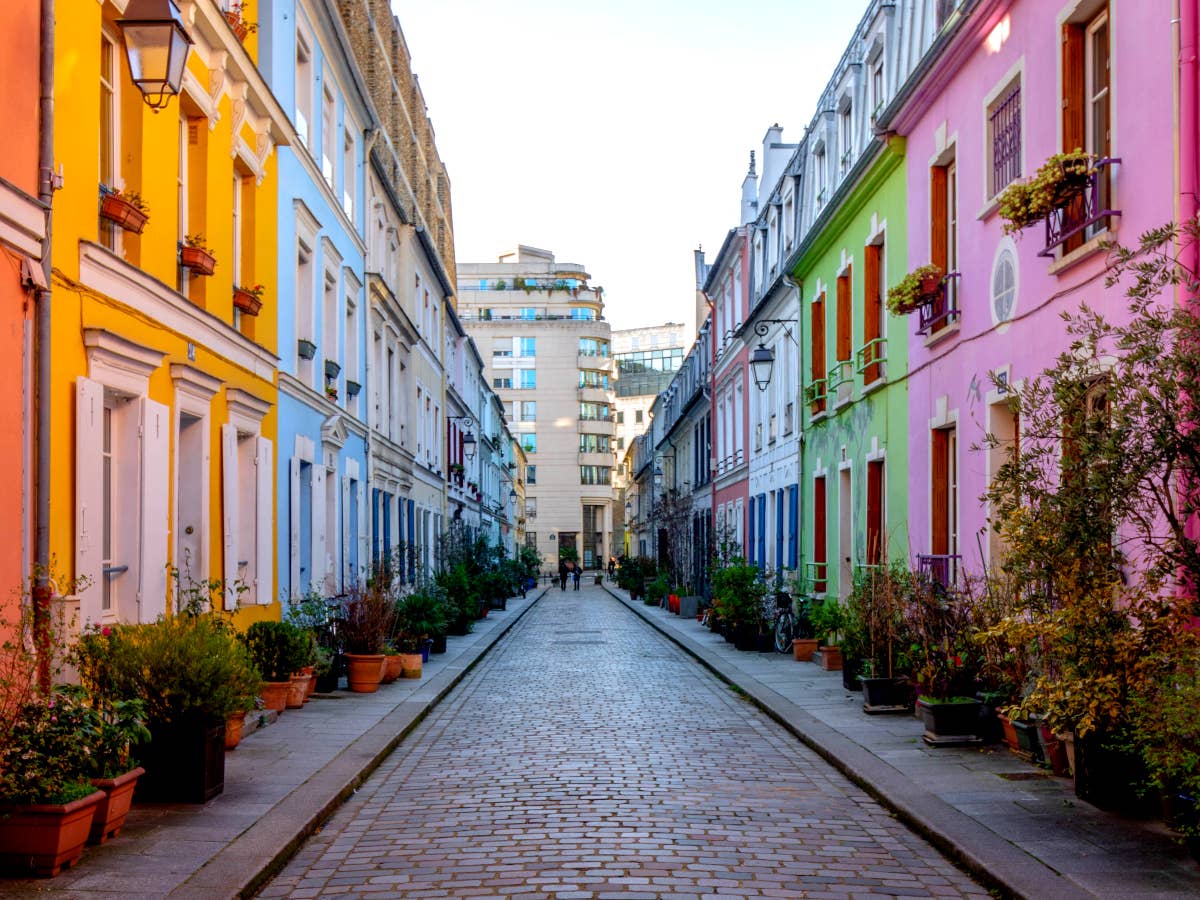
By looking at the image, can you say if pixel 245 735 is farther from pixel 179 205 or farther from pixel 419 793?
pixel 179 205

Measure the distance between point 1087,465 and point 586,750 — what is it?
17.5 feet

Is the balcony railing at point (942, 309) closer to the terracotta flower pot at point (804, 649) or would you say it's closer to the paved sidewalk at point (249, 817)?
the terracotta flower pot at point (804, 649)

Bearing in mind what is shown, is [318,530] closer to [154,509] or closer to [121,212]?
[154,509]

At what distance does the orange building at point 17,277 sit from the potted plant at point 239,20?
552 cm

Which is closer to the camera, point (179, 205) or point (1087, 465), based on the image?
point (1087, 465)

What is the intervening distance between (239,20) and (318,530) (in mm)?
7311

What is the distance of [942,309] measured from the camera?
1405 centimetres

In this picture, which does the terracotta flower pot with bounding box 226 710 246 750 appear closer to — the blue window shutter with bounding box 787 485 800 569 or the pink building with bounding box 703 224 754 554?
the blue window shutter with bounding box 787 485 800 569

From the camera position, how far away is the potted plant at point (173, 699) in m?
8.12

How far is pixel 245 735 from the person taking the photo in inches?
441

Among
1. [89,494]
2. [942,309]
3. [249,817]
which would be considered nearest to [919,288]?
[942,309]

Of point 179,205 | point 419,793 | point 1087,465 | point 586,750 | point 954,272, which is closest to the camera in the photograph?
point 1087,465

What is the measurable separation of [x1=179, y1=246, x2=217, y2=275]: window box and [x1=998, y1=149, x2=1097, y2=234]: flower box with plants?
279 inches

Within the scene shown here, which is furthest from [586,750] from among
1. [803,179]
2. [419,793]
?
[803,179]
